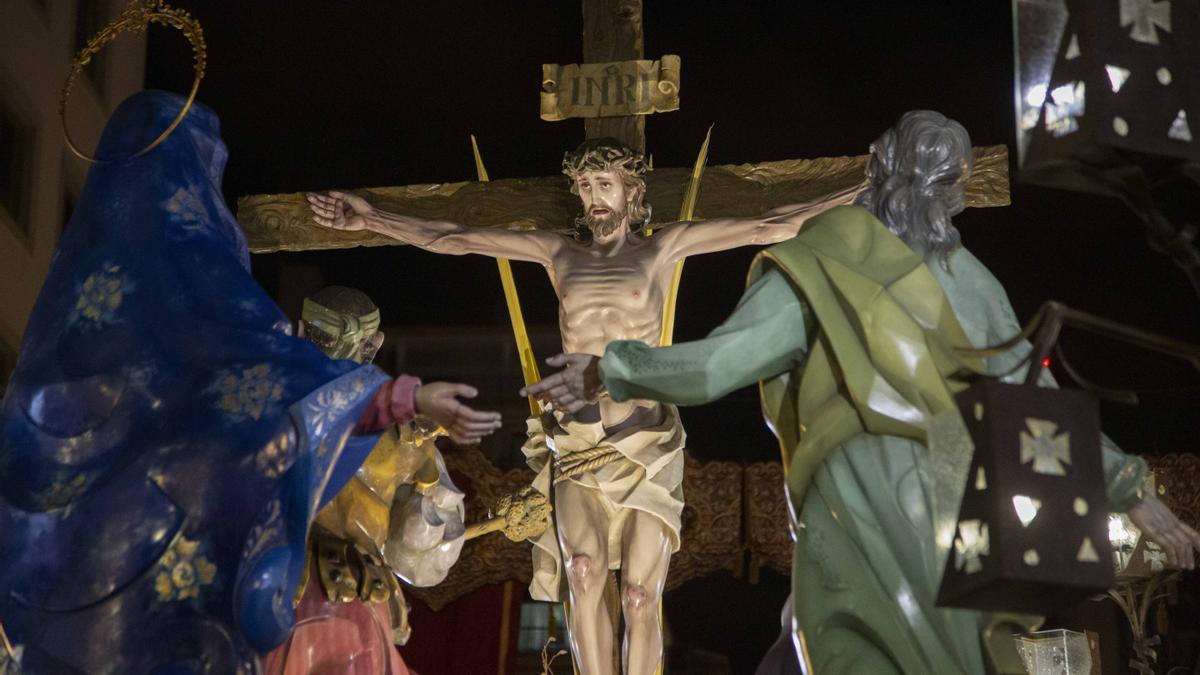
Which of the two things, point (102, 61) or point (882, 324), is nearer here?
point (882, 324)

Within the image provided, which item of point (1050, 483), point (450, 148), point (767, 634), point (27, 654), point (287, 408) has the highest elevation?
point (1050, 483)

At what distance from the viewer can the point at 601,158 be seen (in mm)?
5414

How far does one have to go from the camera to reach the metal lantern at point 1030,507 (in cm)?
256

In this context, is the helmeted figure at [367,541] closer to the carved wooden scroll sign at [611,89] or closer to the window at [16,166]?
the carved wooden scroll sign at [611,89]

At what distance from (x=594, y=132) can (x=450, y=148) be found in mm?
2554

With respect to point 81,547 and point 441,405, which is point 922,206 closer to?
point 441,405

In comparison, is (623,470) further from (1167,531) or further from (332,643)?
(1167,531)

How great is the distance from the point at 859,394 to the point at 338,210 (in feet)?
8.68

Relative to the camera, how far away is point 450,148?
26.7 ft

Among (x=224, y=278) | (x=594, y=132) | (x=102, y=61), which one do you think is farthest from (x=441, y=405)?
(x=102, y=61)

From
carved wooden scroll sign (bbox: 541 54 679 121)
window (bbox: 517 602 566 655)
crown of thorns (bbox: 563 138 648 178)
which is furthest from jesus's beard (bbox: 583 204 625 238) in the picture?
window (bbox: 517 602 566 655)

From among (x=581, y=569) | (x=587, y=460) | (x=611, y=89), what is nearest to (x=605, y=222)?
(x=611, y=89)

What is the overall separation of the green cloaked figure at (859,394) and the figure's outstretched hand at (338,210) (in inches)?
90.0

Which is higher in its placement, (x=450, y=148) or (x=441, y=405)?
(x=441, y=405)
